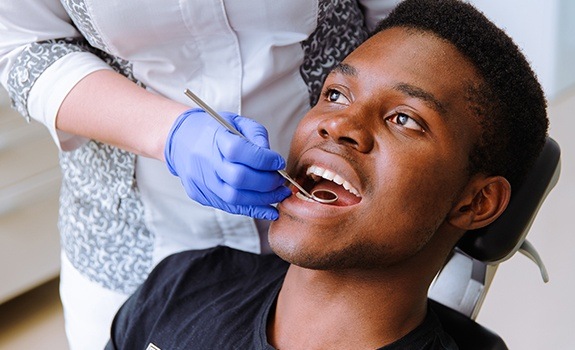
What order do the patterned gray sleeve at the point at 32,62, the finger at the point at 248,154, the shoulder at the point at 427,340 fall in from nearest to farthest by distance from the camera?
the finger at the point at 248,154, the shoulder at the point at 427,340, the patterned gray sleeve at the point at 32,62

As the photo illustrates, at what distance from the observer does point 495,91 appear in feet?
4.08

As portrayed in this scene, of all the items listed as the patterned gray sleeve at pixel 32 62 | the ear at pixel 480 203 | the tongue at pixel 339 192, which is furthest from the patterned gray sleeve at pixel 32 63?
the ear at pixel 480 203

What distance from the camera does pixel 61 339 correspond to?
274 centimetres

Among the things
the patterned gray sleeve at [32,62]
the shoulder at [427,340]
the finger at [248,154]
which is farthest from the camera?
the patterned gray sleeve at [32,62]

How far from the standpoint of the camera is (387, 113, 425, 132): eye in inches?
48.2

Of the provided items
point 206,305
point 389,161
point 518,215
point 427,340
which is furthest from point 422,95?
point 206,305

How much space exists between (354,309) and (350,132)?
0.93 ft

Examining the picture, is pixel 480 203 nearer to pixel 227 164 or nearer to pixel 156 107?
pixel 227 164

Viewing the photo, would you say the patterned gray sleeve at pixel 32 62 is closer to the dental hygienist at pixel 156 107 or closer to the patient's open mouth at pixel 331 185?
the dental hygienist at pixel 156 107

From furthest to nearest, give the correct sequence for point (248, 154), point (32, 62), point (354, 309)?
point (32, 62) → point (354, 309) → point (248, 154)

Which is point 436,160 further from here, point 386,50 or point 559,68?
point 559,68

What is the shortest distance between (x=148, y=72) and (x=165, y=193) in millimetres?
233

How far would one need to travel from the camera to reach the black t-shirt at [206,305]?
1380 millimetres

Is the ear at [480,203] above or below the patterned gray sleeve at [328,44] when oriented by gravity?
below
